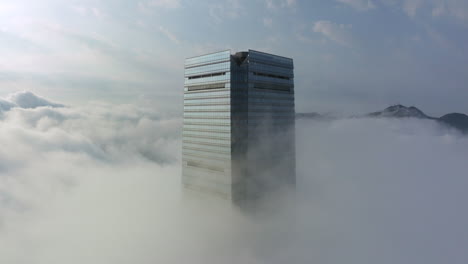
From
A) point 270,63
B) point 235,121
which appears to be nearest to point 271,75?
point 270,63

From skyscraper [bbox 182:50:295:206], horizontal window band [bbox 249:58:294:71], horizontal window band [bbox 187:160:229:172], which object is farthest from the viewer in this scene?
horizontal window band [bbox 249:58:294:71]

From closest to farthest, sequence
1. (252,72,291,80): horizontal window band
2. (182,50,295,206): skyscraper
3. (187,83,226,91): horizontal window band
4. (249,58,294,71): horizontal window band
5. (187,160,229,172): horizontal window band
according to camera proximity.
A: 1. (182,50,295,206): skyscraper
2. (187,83,226,91): horizontal window band
3. (187,160,229,172): horizontal window band
4. (249,58,294,71): horizontal window band
5. (252,72,291,80): horizontal window band

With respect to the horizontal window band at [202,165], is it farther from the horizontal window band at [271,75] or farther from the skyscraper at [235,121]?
the horizontal window band at [271,75]

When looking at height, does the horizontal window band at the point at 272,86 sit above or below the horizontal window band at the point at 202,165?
above

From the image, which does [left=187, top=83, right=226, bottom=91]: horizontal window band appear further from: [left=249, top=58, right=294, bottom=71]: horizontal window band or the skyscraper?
[left=249, top=58, right=294, bottom=71]: horizontal window band

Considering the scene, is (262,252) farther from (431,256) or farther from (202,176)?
(431,256)

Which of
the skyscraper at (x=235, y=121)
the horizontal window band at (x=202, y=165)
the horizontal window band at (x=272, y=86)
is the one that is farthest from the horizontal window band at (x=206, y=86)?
the horizontal window band at (x=202, y=165)

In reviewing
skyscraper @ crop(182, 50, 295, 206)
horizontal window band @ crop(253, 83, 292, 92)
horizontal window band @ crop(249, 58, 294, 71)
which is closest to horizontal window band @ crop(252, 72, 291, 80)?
skyscraper @ crop(182, 50, 295, 206)

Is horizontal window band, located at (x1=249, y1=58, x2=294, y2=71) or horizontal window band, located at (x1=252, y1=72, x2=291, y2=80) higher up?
horizontal window band, located at (x1=249, y1=58, x2=294, y2=71)

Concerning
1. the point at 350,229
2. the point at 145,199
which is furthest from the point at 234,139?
the point at 145,199
